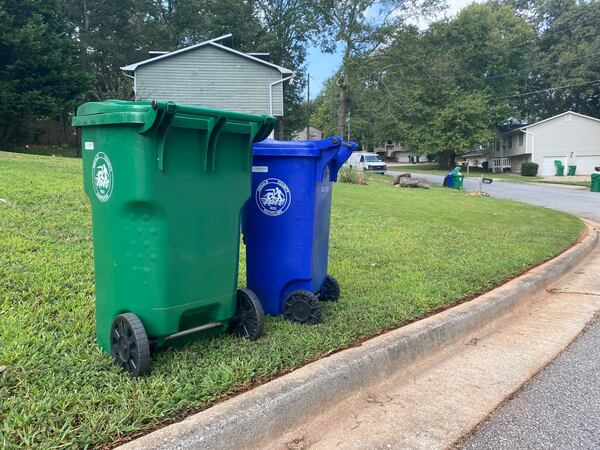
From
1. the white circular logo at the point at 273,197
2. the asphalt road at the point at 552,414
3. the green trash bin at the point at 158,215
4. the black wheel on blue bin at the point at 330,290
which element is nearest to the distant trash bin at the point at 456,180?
the black wheel on blue bin at the point at 330,290

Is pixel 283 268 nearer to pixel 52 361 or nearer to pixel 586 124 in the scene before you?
pixel 52 361

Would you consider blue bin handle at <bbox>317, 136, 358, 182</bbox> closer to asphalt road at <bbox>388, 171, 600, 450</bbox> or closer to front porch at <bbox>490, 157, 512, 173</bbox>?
asphalt road at <bbox>388, 171, 600, 450</bbox>

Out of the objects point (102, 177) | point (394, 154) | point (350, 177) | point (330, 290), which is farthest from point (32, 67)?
point (394, 154)

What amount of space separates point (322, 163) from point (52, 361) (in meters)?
2.09

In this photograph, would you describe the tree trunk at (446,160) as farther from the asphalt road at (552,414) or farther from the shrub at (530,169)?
the asphalt road at (552,414)

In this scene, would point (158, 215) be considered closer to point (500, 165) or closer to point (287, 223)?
point (287, 223)

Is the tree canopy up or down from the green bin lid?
up

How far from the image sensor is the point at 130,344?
251cm

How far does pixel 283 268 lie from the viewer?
3.46 metres

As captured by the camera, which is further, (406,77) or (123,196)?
(406,77)

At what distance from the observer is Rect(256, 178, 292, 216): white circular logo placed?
3.38 m

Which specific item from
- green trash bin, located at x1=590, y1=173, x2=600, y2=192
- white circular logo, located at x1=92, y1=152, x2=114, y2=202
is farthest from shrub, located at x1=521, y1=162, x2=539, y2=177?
white circular logo, located at x1=92, y1=152, x2=114, y2=202

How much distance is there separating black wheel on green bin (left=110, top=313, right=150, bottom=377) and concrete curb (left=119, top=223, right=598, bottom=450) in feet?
1.49

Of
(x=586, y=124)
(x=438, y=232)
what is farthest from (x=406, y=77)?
(x=438, y=232)
